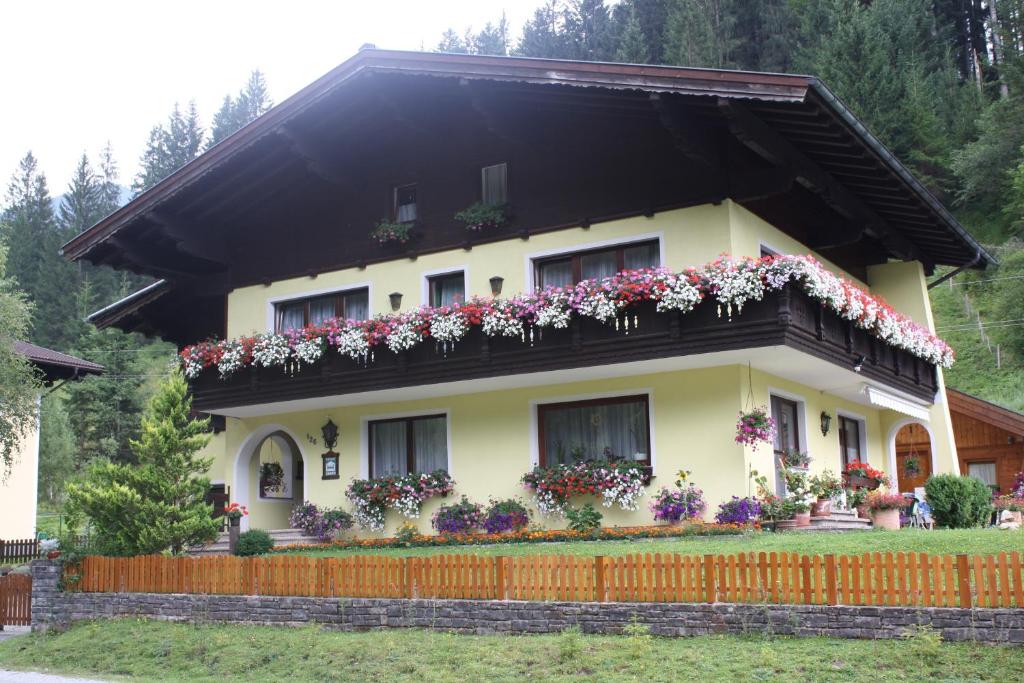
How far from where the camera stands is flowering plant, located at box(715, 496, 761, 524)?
17.2 m

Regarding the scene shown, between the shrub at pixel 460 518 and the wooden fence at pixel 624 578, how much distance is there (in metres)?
5.57

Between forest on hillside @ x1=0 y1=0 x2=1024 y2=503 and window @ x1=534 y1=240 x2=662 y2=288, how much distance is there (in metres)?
24.1

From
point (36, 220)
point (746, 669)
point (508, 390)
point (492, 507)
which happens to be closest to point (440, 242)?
point (508, 390)

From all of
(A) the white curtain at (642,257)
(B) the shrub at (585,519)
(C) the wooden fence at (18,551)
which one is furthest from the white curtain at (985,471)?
(C) the wooden fence at (18,551)

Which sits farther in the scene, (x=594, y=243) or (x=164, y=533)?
(x=594, y=243)

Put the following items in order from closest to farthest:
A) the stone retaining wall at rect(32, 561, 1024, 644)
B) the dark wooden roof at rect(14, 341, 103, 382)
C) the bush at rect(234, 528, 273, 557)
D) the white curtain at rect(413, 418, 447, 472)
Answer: the stone retaining wall at rect(32, 561, 1024, 644), the bush at rect(234, 528, 273, 557), the white curtain at rect(413, 418, 447, 472), the dark wooden roof at rect(14, 341, 103, 382)

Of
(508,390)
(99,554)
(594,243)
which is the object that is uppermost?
(594,243)

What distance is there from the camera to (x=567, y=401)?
19.6 m

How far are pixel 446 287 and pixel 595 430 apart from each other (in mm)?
4249

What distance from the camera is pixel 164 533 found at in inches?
655

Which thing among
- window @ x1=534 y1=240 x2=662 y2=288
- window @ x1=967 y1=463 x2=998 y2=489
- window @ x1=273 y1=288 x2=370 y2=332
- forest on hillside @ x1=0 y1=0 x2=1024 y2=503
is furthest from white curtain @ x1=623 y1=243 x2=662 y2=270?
forest on hillside @ x1=0 y1=0 x2=1024 y2=503

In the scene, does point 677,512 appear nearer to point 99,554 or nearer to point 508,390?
point 508,390

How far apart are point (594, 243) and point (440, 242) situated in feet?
11.3

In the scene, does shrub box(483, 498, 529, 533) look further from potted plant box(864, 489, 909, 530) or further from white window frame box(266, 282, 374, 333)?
potted plant box(864, 489, 909, 530)
